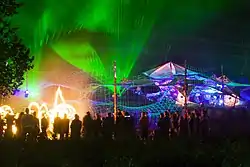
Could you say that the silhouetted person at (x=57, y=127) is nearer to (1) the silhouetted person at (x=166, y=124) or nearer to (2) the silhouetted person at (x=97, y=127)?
(2) the silhouetted person at (x=97, y=127)

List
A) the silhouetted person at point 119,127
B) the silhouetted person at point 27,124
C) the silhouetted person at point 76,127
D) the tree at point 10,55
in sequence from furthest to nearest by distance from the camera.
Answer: the silhouetted person at point 76,127, the silhouetted person at point 27,124, the silhouetted person at point 119,127, the tree at point 10,55

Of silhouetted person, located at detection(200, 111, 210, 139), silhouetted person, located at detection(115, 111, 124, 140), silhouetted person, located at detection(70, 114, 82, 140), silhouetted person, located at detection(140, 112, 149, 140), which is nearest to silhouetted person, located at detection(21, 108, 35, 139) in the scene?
silhouetted person, located at detection(70, 114, 82, 140)

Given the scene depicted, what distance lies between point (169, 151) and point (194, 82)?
868 inches

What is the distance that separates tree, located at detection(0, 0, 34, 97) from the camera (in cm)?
1109

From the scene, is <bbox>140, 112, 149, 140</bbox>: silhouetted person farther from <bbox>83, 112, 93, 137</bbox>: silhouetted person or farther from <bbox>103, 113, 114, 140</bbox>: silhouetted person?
<bbox>83, 112, 93, 137</bbox>: silhouetted person

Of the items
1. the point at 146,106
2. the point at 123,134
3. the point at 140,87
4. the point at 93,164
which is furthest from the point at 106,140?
the point at 140,87

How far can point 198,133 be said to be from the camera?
19.0m

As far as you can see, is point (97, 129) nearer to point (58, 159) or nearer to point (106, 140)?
point (106, 140)

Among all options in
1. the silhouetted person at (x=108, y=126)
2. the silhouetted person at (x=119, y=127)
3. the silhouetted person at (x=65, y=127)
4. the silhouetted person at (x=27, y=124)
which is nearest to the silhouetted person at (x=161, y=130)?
the silhouetted person at (x=119, y=127)

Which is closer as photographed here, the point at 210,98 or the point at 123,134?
the point at 123,134

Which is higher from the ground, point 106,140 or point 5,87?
point 5,87

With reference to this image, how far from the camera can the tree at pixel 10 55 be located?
437 inches

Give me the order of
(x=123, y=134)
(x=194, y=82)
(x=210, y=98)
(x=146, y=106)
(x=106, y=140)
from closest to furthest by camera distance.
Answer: (x=106, y=140) < (x=123, y=134) < (x=146, y=106) < (x=194, y=82) < (x=210, y=98)

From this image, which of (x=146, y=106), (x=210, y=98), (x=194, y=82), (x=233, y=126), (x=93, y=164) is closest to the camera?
(x=93, y=164)
